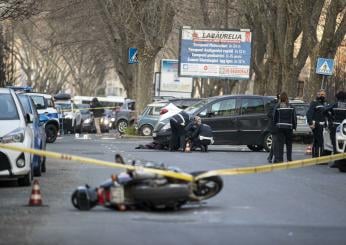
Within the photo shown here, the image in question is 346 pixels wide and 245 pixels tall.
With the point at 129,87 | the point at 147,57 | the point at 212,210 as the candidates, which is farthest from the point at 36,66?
the point at 212,210

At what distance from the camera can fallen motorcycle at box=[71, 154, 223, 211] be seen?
11.1m

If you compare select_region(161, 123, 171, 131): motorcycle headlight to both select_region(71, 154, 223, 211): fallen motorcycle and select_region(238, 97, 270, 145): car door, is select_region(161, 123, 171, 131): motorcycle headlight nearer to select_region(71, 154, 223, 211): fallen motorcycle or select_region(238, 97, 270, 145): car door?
select_region(238, 97, 270, 145): car door

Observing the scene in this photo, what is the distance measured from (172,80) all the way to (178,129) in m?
25.6

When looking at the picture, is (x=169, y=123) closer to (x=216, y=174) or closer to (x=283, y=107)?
(x=283, y=107)

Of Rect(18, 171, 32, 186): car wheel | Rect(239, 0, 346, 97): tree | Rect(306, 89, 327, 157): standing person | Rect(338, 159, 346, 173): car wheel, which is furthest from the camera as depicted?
Rect(239, 0, 346, 97): tree

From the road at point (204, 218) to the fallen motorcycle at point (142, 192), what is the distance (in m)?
0.12

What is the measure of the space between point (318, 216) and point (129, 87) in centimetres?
5102

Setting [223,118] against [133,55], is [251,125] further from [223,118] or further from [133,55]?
[133,55]

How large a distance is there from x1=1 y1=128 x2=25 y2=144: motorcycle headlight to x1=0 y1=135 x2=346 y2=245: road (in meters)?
0.77

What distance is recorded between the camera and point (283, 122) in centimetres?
2123

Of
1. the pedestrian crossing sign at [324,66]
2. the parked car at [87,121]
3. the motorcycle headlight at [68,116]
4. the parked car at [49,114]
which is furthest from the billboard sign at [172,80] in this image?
the pedestrian crossing sign at [324,66]

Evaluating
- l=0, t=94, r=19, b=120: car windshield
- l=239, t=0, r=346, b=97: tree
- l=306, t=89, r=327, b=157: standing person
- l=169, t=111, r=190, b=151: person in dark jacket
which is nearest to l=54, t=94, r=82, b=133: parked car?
l=239, t=0, r=346, b=97: tree

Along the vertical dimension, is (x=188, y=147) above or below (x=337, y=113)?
below

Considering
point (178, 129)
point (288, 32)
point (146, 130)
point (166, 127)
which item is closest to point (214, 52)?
point (288, 32)
